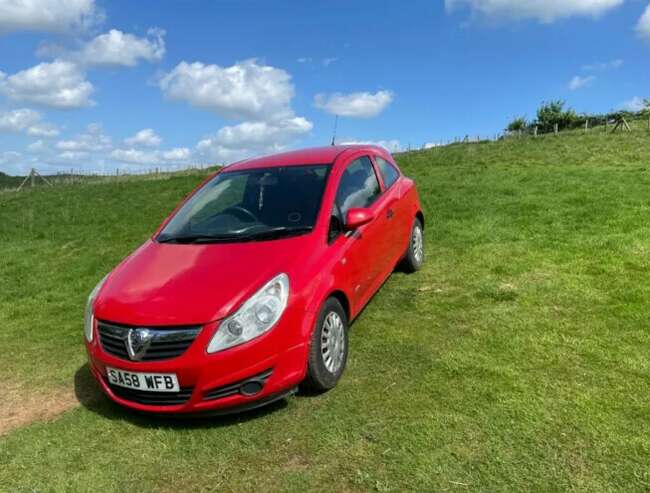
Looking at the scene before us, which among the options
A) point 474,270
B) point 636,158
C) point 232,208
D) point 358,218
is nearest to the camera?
point 358,218

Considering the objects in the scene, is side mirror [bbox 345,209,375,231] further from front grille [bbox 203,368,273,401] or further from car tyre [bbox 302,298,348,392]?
front grille [bbox 203,368,273,401]

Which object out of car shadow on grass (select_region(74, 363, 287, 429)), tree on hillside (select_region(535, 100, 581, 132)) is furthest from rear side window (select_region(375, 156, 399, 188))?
tree on hillside (select_region(535, 100, 581, 132))

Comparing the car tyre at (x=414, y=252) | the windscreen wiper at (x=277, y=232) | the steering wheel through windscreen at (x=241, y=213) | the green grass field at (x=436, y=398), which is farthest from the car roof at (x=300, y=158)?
the green grass field at (x=436, y=398)

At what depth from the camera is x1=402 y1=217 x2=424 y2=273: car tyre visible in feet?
20.2

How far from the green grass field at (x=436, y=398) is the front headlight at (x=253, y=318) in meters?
0.62

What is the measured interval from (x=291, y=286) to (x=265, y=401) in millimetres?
729

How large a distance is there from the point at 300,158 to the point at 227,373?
2.41 meters

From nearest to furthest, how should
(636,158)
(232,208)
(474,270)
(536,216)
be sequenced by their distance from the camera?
1. (232,208)
2. (474,270)
3. (536,216)
4. (636,158)

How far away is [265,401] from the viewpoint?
10.9 ft

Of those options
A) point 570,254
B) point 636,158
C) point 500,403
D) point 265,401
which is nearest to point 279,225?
point 265,401

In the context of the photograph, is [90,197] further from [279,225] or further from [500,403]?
[500,403]

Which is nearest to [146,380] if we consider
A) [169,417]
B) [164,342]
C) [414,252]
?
[164,342]

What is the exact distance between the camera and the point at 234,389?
3.26m

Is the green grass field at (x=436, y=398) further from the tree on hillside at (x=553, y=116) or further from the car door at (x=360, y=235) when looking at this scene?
the tree on hillside at (x=553, y=116)
